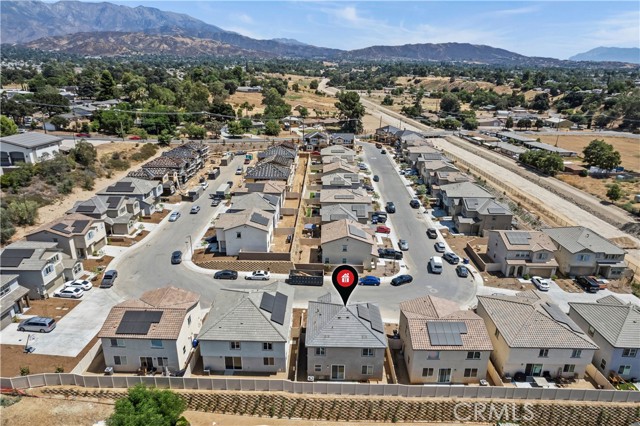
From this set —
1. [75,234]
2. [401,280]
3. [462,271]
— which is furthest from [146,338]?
[462,271]

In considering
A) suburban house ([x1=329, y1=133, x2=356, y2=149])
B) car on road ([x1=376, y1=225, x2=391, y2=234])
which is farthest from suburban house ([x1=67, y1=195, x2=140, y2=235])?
suburban house ([x1=329, y1=133, x2=356, y2=149])

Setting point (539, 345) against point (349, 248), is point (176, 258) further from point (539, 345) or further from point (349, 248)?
point (539, 345)

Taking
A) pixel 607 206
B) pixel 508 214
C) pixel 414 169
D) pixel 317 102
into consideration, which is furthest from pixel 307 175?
pixel 317 102

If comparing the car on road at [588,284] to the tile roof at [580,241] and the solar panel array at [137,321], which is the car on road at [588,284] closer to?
the tile roof at [580,241]

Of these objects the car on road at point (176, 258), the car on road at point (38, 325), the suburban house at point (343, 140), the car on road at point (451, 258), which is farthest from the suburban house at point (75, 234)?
the suburban house at point (343, 140)

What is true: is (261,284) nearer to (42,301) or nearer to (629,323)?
(42,301)
